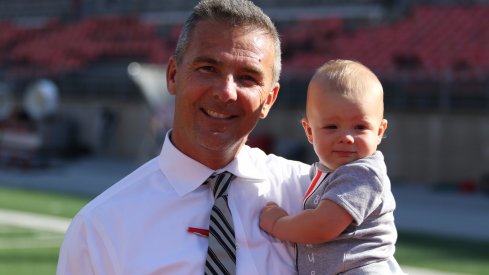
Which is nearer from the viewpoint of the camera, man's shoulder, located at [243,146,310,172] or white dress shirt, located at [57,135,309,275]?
white dress shirt, located at [57,135,309,275]

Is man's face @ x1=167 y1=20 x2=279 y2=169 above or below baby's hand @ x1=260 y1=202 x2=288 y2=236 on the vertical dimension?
above

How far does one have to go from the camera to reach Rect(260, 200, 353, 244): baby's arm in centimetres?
327

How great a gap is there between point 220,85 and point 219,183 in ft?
1.05

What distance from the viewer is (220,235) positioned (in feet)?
10.6

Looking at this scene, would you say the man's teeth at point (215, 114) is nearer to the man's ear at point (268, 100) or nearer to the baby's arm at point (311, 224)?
the man's ear at point (268, 100)

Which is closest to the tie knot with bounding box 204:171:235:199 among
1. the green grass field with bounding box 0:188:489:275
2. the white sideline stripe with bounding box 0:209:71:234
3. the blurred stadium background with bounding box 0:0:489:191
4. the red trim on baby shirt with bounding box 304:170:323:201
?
the red trim on baby shirt with bounding box 304:170:323:201

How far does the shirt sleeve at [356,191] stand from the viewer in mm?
3275

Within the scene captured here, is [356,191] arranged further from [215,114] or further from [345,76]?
[215,114]

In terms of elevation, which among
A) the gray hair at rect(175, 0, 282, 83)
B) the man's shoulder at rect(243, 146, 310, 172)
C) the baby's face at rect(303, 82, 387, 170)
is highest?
the gray hair at rect(175, 0, 282, 83)

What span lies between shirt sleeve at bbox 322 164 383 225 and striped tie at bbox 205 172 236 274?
299 mm

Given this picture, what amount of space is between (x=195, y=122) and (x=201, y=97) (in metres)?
0.08

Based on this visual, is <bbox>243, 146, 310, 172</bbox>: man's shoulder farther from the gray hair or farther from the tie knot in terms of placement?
the gray hair

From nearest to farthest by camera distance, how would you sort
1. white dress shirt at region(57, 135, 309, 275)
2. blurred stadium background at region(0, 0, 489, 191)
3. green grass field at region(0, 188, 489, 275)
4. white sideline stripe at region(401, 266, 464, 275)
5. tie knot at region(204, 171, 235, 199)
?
white dress shirt at region(57, 135, 309, 275) < tie knot at region(204, 171, 235, 199) < white sideline stripe at region(401, 266, 464, 275) < green grass field at region(0, 188, 489, 275) < blurred stadium background at region(0, 0, 489, 191)

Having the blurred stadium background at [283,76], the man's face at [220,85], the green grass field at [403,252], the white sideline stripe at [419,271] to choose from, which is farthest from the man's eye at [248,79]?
the blurred stadium background at [283,76]
